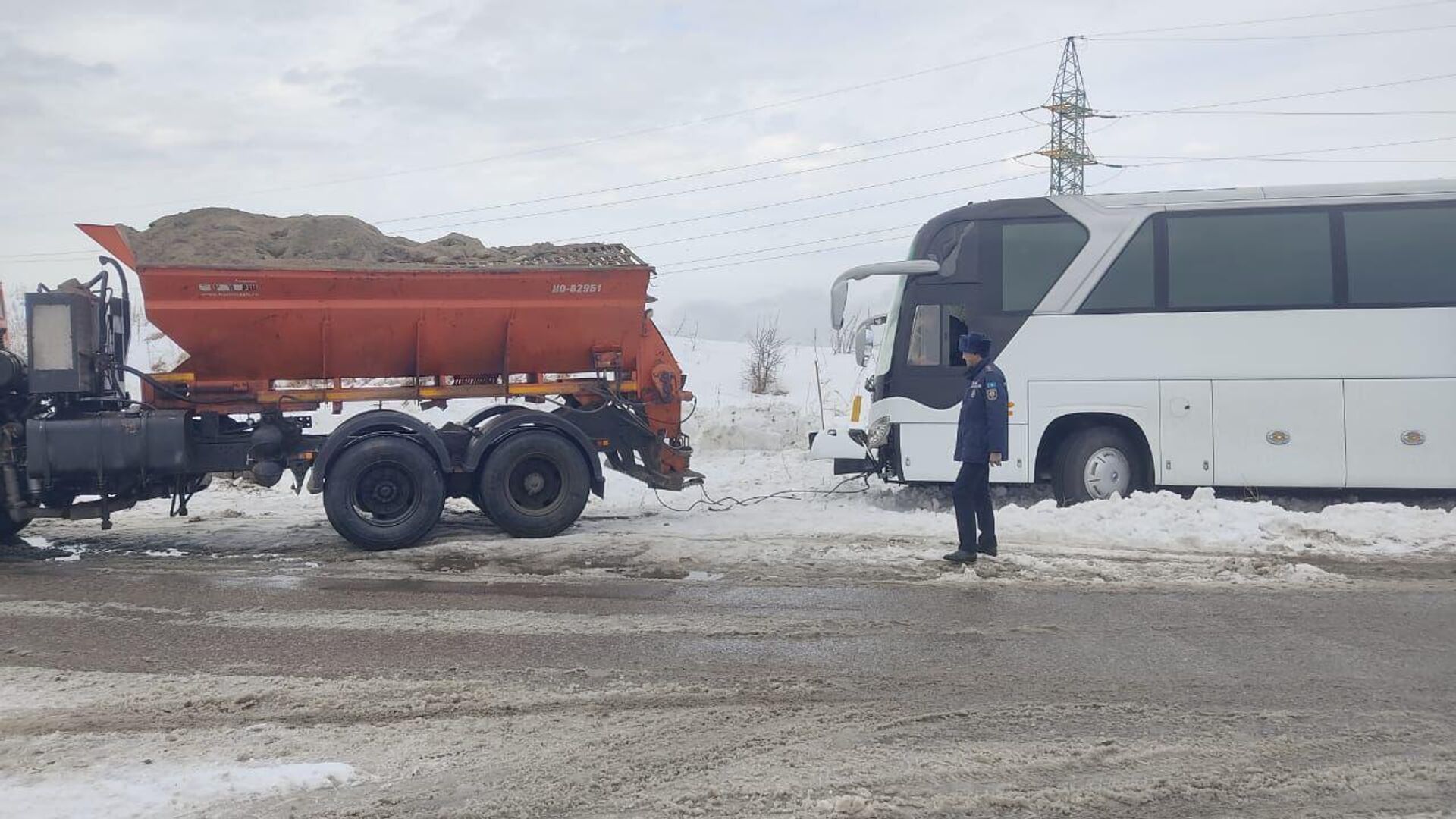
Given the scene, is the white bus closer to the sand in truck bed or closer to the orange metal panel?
the sand in truck bed

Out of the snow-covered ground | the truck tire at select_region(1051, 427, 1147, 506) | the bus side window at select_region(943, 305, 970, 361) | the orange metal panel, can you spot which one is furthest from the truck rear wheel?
the truck tire at select_region(1051, 427, 1147, 506)

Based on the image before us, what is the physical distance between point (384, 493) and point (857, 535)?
441 centimetres

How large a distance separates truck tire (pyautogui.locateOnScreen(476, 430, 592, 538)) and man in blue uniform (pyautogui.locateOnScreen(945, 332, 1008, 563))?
147 inches

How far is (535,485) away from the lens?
10.8m

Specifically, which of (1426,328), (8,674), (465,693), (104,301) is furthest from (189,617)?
(1426,328)

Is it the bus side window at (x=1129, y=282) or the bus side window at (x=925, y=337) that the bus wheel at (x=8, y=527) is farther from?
the bus side window at (x=1129, y=282)

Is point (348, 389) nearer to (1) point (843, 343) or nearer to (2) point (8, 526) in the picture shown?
(2) point (8, 526)

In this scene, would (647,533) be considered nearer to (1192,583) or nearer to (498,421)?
(498,421)

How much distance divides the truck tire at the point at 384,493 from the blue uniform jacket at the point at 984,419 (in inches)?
189

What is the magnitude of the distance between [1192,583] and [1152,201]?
5239 mm

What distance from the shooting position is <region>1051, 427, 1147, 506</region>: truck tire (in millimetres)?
11805

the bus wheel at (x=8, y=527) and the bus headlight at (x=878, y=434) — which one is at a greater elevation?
the bus headlight at (x=878, y=434)

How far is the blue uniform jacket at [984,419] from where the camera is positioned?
9.05m

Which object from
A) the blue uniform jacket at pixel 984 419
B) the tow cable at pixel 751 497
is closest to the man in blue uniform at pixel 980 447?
the blue uniform jacket at pixel 984 419
